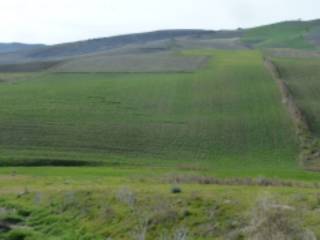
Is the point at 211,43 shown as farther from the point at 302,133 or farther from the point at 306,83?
the point at 302,133

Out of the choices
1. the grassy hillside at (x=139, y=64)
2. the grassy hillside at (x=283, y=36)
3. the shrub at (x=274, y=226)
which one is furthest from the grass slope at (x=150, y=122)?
the grassy hillside at (x=283, y=36)

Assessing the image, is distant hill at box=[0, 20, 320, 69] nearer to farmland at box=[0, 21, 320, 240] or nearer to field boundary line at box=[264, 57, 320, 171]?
farmland at box=[0, 21, 320, 240]

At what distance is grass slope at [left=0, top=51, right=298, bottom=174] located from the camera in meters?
45.6

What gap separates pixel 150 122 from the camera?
5503 centimetres

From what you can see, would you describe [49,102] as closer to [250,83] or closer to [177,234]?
[250,83]

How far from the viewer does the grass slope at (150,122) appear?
1794 inches

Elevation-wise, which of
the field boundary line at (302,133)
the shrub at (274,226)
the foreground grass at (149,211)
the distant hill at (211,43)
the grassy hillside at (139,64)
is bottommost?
the field boundary line at (302,133)

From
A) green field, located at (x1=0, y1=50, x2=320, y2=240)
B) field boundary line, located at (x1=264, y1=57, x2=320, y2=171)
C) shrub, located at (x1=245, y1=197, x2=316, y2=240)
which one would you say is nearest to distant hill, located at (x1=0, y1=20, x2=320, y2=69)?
green field, located at (x1=0, y1=50, x2=320, y2=240)

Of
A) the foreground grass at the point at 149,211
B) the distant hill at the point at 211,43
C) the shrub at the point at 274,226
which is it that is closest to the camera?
the shrub at the point at 274,226

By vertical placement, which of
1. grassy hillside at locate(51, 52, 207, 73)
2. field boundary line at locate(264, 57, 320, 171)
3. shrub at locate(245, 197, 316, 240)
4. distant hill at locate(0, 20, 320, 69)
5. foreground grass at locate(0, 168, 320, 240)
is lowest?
field boundary line at locate(264, 57, 320, 171)

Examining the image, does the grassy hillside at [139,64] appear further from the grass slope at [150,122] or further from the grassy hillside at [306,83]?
the grassy hillside at [306,83]

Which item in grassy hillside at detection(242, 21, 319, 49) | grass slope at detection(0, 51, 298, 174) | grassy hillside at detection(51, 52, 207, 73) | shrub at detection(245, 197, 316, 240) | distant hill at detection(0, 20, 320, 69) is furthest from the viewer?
grassy hillside at detection(242, 21, 319, 49)

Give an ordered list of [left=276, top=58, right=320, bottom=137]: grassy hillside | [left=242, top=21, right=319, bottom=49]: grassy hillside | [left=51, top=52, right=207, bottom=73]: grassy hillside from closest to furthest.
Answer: [left=276, top=58, right=320, bottom=137]: grassy hillside < [left=51, top=52, right=207, bottom=73]: grassy hillside < [left=242, top=21, right=319, bottom=49]: grassy hillside

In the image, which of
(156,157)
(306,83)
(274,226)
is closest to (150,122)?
(156,157)
